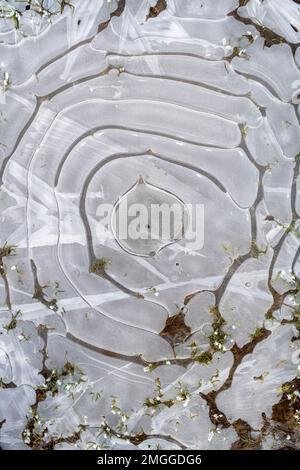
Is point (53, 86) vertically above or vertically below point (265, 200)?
above

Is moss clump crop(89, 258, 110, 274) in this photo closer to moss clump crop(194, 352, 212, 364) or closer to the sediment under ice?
the sediment under ice

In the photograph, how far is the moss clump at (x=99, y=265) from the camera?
174cm

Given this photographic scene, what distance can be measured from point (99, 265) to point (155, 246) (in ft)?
0.82

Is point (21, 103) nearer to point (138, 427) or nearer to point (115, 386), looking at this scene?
point (115, 386)

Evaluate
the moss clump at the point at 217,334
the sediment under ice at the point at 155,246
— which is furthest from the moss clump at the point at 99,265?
the moss clump at the point at 217,334

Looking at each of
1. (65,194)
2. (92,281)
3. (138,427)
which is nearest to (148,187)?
(65,194)

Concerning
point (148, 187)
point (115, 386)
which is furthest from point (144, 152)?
point (115, 386)

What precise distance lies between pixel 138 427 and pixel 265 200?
3.57ft

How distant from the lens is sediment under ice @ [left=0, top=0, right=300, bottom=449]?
5.50ft

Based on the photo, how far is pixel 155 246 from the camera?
1734mm

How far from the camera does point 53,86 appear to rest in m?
1.70

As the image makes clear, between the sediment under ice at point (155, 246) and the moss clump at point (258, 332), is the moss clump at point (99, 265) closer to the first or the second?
the sediment under ice at point (155, 246)
